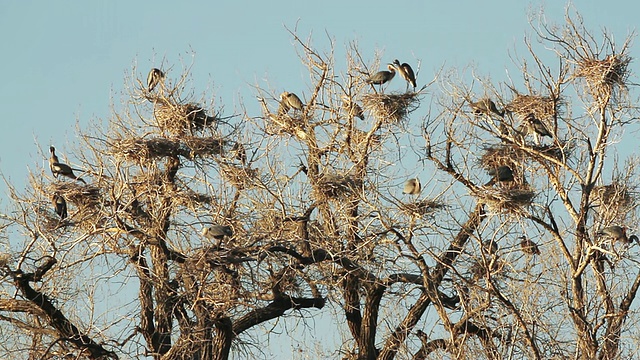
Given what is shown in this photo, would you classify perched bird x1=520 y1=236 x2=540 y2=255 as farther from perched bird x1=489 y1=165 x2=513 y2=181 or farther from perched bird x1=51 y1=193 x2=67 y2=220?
perched bird x1=51 y1=193 x2=67 y2=220

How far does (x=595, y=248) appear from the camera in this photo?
716 inches

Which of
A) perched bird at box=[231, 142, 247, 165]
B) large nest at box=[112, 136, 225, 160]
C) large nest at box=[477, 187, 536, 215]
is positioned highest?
perched bird at box=[231, 142, 247, 165]

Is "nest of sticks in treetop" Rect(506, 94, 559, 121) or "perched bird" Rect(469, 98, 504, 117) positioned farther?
"perched bird" Rect(469, 98, 504, 117)

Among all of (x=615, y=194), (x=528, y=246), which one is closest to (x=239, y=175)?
(x=528, y=246)

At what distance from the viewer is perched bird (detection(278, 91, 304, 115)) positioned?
873 inches

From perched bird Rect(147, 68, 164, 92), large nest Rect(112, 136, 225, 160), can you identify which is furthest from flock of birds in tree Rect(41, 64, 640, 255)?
large nest Rect(112, 136, 225, 160)

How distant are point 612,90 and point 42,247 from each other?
7759mm

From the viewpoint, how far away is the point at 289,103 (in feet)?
73.1

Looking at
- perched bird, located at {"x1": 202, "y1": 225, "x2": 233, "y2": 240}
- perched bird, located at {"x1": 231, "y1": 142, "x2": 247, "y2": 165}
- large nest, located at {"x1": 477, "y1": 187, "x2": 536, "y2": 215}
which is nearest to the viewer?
large nest, located at {"x1": 477, "y1": 187, "x2": 536, "y2": 215}

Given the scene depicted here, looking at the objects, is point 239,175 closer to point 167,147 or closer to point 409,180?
point 167,147

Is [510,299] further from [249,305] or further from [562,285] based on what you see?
[249,305]

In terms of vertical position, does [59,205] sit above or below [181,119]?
below

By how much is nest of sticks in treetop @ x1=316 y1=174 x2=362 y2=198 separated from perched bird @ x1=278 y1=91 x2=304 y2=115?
169cm

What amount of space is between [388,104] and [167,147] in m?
3.16
